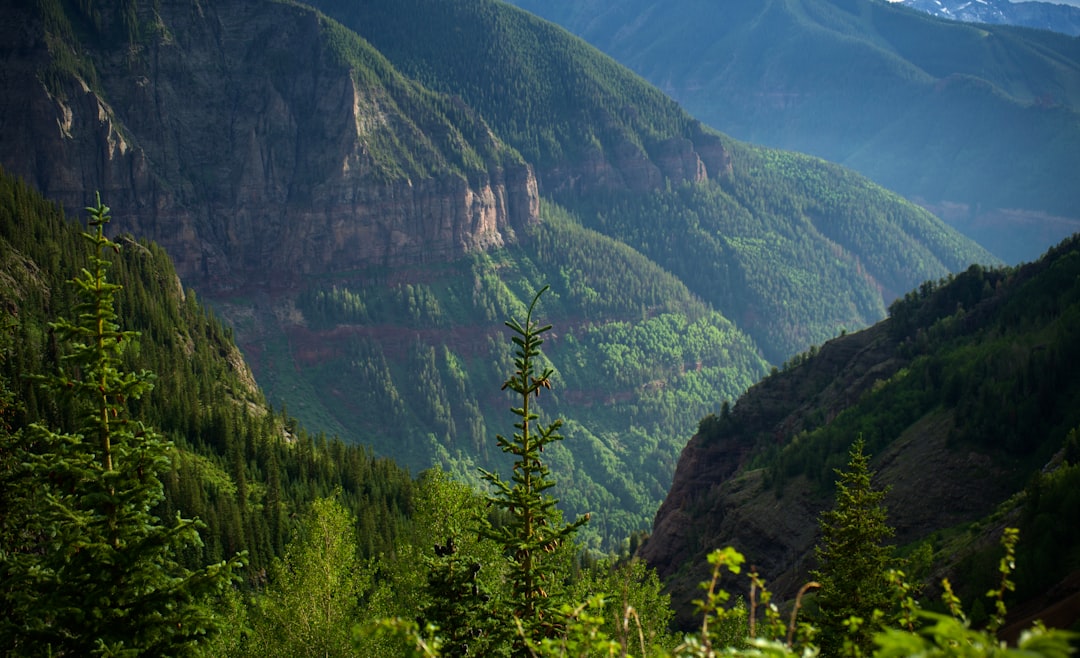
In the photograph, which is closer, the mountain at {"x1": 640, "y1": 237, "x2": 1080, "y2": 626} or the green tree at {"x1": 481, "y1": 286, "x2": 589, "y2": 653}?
the green tree at {"x1": 481, "y1": 286, "x2": 589, "y2": 653}

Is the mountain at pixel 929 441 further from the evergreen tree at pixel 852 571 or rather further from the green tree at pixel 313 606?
the green tree at pixel 313 606

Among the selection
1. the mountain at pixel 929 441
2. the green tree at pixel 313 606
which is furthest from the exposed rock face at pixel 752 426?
the green tree at pixel 313 606

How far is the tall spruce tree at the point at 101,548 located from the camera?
77.3 ft

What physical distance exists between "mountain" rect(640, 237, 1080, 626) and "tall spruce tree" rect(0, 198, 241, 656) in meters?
37.0

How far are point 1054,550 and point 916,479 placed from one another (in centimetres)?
2585

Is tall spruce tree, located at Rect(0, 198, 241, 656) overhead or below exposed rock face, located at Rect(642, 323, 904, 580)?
below

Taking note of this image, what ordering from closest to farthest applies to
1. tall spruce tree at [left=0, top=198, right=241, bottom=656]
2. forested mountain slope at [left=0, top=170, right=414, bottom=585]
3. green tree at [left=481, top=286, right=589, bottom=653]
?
1. tall spruce tree at [left=0, top=198, right=241, bottom=656]
2. green tree at [left=481, top=286, right=589, bottom=653]
3. forested mountain slope at [left=0, top=170, right=414, bottom=585]

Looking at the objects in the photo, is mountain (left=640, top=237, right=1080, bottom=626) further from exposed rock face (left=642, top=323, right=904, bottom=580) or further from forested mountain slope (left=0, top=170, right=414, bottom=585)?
forested mountain slope (left=0, top=170, right=414, bottom=585)

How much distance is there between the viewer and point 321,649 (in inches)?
1806

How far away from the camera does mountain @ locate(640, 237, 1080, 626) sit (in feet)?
175

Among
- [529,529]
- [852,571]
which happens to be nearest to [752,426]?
[852,571]

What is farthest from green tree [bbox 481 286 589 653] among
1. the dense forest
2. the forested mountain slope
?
Result: the forested mountain slope

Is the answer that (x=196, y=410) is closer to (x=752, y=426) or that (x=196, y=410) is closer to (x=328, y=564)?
(x=752, y=426)

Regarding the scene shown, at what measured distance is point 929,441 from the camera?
72375mm
